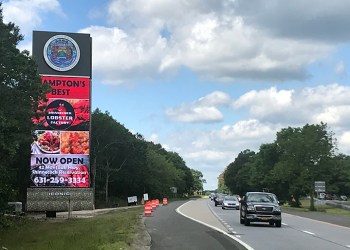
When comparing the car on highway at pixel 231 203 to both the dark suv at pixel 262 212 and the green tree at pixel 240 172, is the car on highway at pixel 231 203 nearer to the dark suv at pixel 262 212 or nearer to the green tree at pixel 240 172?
the dark suv at pixel 262 212

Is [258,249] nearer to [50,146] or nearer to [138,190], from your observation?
[50,146]

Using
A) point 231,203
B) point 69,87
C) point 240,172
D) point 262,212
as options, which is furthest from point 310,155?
point 240,172

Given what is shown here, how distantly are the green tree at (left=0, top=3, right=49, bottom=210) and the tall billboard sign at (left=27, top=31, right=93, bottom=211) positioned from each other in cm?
826

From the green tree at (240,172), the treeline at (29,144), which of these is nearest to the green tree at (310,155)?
the treeline at (29,144)

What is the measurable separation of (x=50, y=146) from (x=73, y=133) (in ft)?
6.35

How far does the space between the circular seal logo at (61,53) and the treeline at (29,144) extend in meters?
6.72

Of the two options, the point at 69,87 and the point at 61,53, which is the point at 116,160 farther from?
the point at 69,87

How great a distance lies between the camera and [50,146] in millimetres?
39844

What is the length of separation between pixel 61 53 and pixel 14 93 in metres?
13.8

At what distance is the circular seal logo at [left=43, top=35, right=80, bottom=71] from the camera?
136 ft

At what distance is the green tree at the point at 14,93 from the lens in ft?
86.0

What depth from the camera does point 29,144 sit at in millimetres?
42156

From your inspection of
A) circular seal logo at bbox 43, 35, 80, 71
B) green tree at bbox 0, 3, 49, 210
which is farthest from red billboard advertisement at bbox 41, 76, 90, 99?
green tree at bbox 0, 3, 49, 210

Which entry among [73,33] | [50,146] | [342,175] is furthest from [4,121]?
[342,175]
